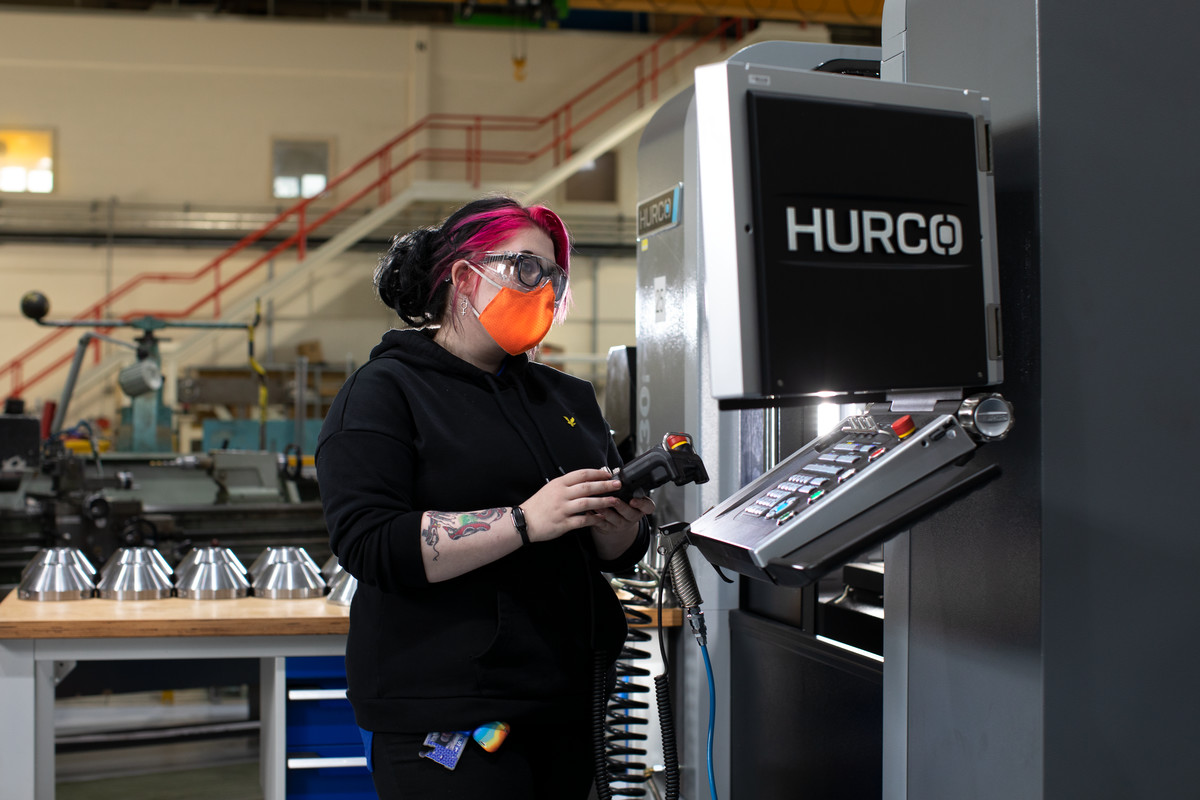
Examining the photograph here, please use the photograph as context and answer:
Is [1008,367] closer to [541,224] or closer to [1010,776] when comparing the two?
[1010,776]

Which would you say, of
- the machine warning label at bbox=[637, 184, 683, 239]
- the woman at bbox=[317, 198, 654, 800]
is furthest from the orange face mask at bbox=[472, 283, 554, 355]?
the machine warning label at bbox=[637, 184, 683, 239]

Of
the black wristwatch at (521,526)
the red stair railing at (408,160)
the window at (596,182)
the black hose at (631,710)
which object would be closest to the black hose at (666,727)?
the black wristwatch at (521,526)

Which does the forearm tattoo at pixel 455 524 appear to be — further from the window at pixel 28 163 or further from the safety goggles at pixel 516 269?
the window at pixel 28 163

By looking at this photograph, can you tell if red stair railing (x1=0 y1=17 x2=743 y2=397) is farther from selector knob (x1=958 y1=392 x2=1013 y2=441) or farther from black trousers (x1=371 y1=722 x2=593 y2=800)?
selector knob (x1=958 y1=392 x2=1013 y2=441)

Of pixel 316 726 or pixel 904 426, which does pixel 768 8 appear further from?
pixel 904 426

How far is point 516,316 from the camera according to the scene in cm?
129

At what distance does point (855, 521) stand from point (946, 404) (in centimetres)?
18

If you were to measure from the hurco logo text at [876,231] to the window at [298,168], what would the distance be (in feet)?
30.2

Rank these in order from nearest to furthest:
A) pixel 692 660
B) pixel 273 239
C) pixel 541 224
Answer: pixel 541 224
pixel 692 660
pixel 273 239

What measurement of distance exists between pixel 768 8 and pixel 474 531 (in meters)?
7.57

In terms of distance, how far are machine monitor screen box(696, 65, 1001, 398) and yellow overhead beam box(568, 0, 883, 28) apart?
738 centimetres

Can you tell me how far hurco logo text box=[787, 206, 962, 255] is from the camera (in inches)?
34.4

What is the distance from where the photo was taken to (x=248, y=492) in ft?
14.5

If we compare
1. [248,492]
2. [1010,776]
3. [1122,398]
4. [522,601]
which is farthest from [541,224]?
[248,492]
